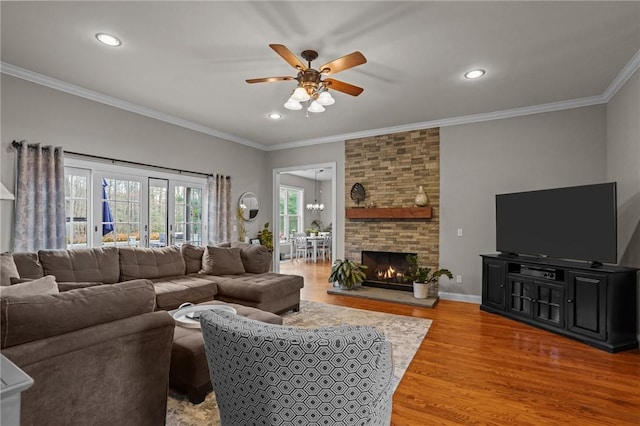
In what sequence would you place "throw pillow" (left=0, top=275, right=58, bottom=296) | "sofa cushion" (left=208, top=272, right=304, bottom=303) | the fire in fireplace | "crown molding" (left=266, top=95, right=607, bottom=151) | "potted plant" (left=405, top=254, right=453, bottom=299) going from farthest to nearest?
the fire in fireplace, "potted plant" (left=405, top=254, right=453, bottom=299), "crown molding" (left=266, top=95, right=607, bottom=151), "sofa cushion" (left=208, top=272, right=304, bottom=303), "throw pillow" (left=0, top=275, right=58, bottom=296)

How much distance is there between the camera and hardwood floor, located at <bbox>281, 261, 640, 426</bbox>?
212cm

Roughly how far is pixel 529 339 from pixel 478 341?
1.93 feet

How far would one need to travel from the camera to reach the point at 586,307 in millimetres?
3338

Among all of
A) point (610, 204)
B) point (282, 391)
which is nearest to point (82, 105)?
point (282, 391)

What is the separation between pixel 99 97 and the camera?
13.5 feet

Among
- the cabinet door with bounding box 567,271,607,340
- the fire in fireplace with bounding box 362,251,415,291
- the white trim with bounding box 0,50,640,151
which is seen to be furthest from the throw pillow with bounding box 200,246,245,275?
the cabinet door with bounding box 567,271,607,340

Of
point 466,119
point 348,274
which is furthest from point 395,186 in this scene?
point 348,274

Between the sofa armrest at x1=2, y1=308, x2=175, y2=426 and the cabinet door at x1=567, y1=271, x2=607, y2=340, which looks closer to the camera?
the sofa armrest at x1=2, y1=308, x2=175, y2=426

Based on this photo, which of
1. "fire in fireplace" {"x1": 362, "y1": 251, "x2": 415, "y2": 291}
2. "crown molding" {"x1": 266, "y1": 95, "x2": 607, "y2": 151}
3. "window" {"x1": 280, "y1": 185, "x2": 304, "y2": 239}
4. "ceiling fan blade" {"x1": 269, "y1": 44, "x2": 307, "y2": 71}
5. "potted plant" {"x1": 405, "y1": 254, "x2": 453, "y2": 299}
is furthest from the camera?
"window" {"x1": 280, "y1": 185, "x2": 304, "y2": 239}

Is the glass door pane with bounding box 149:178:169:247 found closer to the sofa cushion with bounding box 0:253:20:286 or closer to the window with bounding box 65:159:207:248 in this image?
the window with bounding box 65:159:207:248

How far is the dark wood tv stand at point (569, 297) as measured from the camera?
3154 millimetres

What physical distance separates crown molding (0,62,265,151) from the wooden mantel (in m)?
2.81

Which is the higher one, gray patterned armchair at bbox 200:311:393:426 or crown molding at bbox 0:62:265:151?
crown molding at bbox 0:62:265:151

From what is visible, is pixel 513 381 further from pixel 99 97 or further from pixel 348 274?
pixel 99 97
